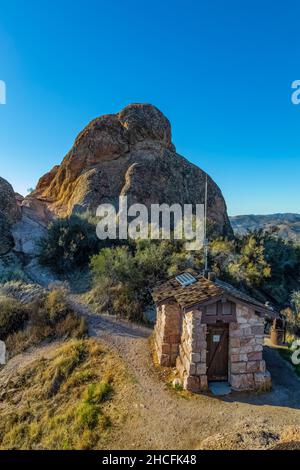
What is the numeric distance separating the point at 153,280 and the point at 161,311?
4023mm

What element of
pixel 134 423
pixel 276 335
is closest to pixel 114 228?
pixel 276 335

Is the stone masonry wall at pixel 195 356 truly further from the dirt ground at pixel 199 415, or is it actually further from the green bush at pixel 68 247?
the green bush at pixel 68 247

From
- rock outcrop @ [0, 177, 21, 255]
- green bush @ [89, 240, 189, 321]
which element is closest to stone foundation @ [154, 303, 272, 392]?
green bush @ [89, 240, 189, 321]

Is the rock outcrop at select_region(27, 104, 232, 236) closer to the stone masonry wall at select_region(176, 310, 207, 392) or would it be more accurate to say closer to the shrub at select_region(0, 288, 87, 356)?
the shrub at select_region(0, 288, 87, 356)

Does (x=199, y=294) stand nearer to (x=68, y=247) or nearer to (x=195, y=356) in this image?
(x=195, y=356)

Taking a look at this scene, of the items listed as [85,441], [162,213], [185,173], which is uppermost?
[185,173]

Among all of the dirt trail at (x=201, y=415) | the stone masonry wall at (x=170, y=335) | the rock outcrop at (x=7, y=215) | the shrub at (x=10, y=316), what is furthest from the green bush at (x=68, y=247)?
the stone masonry wall at (x=170, y=335)

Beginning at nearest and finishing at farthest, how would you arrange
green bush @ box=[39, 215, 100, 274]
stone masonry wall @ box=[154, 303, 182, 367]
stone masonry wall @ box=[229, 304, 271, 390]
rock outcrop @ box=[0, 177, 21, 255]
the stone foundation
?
1. the stone foundation
2. stone masonry wall @ box=[229, 304, 271, 390]
3. stone masonry wall @ box=[154, 303, 182, 367]
4. green bush @ box=[39, 215, 100, 274]
5. rock outcrop @ box=[0, 177, 21, 255]

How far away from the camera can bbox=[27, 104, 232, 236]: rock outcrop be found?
22750mm

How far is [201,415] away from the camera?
671cm

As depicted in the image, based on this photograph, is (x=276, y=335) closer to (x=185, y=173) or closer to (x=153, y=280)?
(x=153, y=280)

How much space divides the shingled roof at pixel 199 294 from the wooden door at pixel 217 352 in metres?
0.94

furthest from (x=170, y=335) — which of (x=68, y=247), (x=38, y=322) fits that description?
(x=68, y=247)
